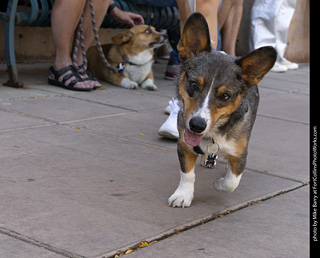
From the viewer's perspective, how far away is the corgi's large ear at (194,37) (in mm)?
3389

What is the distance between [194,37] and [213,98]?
490 mm

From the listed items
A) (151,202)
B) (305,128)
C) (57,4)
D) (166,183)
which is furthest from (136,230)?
(57,4)

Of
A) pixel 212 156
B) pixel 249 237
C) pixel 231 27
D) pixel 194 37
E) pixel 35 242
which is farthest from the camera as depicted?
pixel 231 27

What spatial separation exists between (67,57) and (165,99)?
1.14 metres

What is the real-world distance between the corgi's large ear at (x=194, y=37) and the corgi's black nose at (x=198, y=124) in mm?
548

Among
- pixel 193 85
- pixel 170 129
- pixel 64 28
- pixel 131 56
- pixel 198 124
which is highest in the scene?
pixel 193 85

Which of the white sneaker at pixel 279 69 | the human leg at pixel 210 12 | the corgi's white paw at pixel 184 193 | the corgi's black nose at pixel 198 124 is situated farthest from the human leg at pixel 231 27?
the corgi's black nose at pixel 198 124

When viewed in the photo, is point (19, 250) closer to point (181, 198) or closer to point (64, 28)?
point (181, 198)

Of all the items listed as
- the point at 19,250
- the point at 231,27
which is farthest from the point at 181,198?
the point at 231,27

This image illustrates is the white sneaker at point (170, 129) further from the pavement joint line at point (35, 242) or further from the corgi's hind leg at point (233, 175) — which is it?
the pavement joint line at point (35, 242)

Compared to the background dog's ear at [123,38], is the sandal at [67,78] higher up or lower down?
lower down

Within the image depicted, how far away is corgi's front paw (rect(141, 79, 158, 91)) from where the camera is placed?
6922mm

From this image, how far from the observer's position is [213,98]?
10.3 feet

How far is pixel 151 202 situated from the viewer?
332 centimetres
